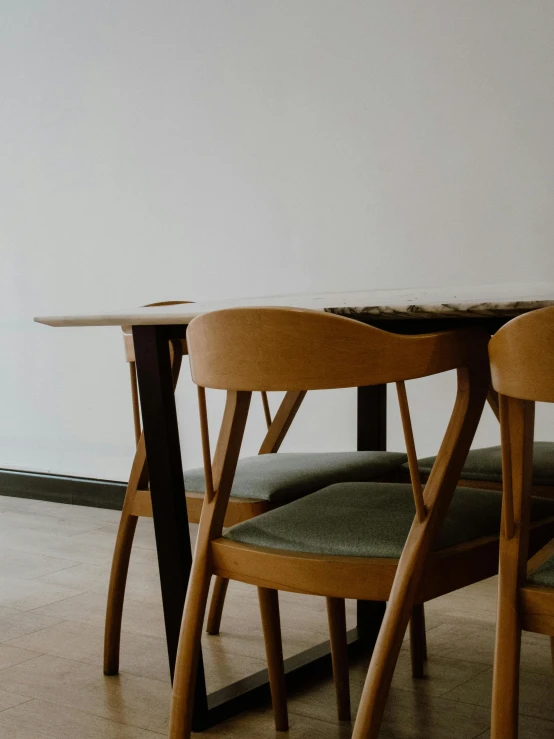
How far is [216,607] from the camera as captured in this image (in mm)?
2473

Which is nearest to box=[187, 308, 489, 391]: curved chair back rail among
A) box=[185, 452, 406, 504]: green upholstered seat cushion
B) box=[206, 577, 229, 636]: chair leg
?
box=[185, 452, 406, 504]: green upholstered seat cushion

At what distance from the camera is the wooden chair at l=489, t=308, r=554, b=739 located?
44.1 inches

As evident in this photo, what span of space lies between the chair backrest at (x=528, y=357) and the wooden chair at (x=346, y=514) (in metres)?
0.17

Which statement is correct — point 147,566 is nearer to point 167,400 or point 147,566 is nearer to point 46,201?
point 167,400

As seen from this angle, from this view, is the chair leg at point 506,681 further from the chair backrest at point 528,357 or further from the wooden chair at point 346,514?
the chair backrest at point 528,357

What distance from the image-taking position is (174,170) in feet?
12.9

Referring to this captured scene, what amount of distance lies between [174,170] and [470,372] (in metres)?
2.76

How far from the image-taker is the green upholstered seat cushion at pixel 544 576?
117cm

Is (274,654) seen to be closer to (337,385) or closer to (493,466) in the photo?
(493,466)

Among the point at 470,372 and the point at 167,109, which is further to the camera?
the point at 167,109

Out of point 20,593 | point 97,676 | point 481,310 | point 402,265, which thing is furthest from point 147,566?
point 481,310

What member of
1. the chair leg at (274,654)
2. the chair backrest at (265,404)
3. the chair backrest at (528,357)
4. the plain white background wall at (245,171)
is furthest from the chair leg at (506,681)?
the plain white background wall at (245,171)

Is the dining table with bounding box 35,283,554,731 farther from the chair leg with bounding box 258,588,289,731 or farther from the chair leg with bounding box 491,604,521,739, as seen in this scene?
the chair leg with bounding box 491,604,521,739

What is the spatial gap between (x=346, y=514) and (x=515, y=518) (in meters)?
0.40
